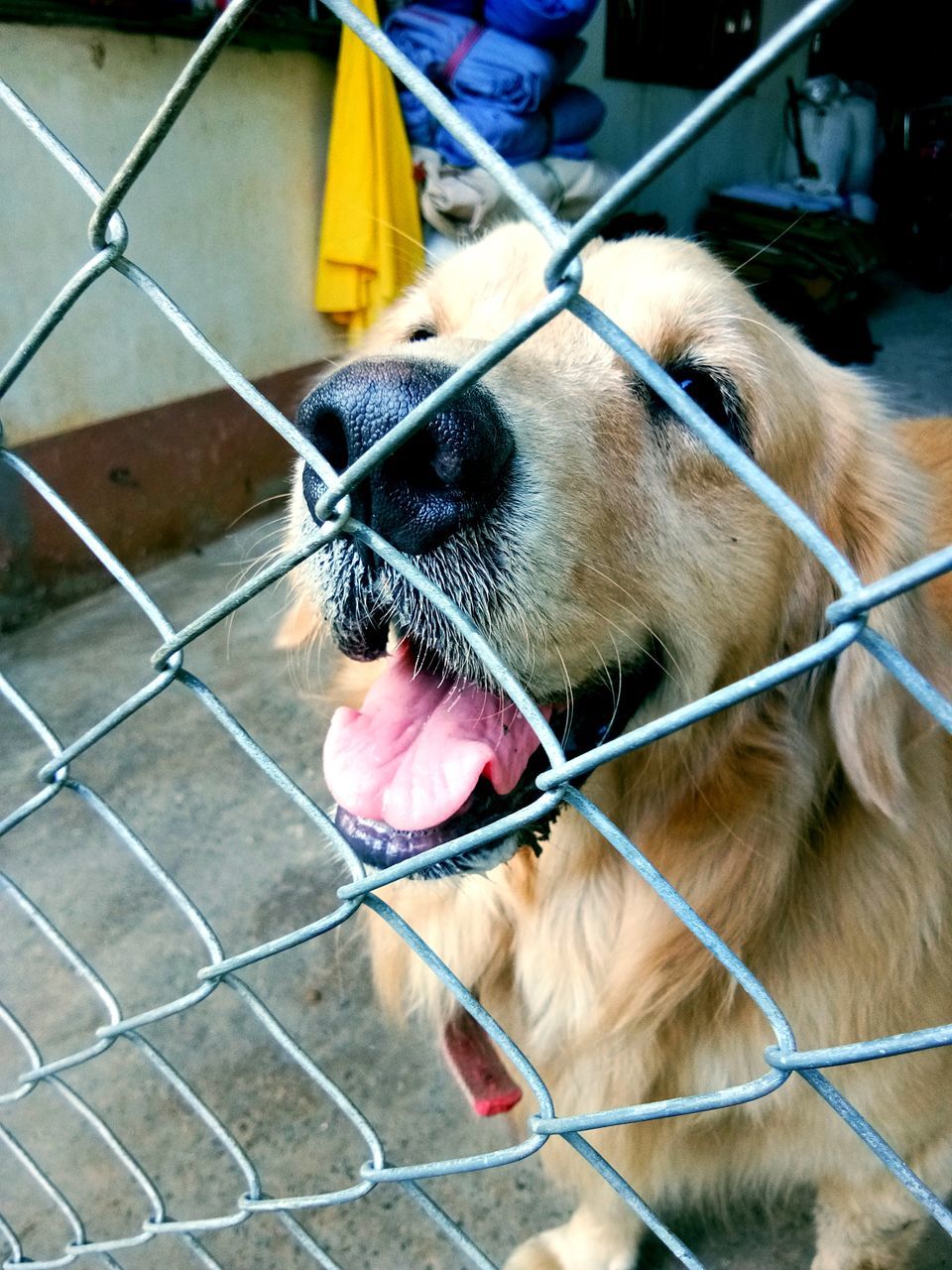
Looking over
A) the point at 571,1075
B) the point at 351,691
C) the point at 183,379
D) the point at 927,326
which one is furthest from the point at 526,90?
the point at 927,326

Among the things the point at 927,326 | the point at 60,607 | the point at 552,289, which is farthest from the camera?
the point at 927,326

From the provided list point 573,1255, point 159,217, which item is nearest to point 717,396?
point 573,1255

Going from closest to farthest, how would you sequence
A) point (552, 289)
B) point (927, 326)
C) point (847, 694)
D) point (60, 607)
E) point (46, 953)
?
1. point (552, 289)
2. point (847, 694)
3. point (46, 953)
4. point (60, 607)
5. point (927, 326)

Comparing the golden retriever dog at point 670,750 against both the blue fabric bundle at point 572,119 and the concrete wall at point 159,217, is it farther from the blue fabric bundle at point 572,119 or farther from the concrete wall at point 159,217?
the blue fabric bundle at point 572,119

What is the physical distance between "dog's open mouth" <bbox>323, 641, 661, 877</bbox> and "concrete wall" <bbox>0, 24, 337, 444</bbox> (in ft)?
7.92

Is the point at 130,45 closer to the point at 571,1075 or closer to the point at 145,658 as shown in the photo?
the point at 145,658

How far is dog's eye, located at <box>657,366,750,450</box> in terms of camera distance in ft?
3.94

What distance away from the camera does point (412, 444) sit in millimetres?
740

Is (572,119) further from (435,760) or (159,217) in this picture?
(435,760)

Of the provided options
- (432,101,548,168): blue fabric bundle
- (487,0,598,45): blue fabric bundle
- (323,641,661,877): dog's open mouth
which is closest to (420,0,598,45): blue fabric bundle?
(487,0,598,45): blue fabric bundle

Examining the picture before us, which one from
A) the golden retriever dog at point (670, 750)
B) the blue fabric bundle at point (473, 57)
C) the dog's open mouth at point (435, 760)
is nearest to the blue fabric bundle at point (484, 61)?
the blue fabric bundle at point (473, 57)

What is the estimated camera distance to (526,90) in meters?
3.87

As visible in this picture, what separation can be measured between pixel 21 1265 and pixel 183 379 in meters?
2.92

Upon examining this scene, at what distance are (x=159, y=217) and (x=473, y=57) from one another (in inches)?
62.7
